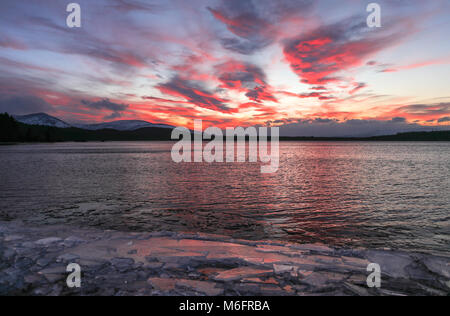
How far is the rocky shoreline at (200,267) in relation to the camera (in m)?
6.30

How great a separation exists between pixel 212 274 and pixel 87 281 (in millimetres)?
3266

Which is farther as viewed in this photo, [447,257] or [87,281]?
[447,257]

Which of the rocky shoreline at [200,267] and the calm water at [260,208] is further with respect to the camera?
the calm water at [260,208]

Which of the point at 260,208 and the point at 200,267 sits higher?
the point at 200,267

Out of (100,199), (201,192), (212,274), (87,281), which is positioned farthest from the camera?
(201,192)

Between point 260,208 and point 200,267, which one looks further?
point 260,208

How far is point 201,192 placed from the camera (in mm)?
22219

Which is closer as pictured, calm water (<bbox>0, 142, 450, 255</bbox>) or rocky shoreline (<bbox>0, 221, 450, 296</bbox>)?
rocky shoreline (<bbox>0, 221, 450, 296</bbox>)

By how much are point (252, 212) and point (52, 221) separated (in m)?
11.3

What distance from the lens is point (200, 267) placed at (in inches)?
296

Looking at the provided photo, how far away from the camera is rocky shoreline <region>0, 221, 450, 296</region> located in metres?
6.30

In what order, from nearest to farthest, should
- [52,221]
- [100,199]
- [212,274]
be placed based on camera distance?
[212,274] < [52,221] < [100,199]
